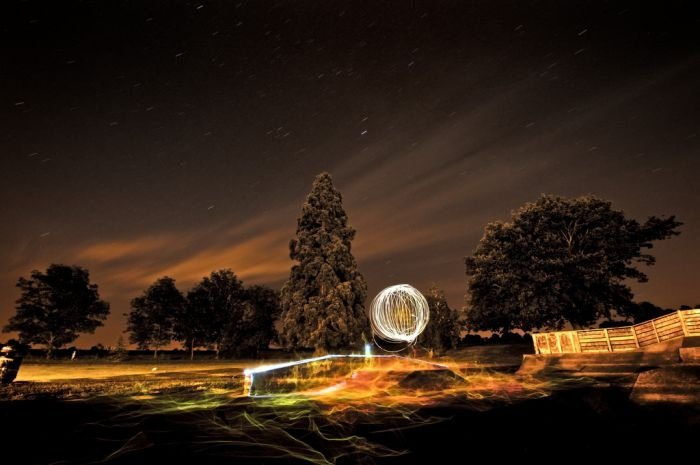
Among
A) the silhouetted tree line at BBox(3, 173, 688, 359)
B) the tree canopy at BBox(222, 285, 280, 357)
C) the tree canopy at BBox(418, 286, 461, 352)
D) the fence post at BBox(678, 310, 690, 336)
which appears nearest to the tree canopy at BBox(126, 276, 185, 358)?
the tree canopy at BBox(222, 285, 280, 357)

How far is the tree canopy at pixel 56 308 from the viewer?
46.5 meters

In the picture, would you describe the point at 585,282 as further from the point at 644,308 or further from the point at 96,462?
the point at 96,462

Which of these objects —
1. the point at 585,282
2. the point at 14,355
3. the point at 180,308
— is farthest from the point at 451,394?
the point at 180,308

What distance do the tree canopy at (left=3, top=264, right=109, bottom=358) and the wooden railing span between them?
60.2 meters

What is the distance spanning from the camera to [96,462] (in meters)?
4.60

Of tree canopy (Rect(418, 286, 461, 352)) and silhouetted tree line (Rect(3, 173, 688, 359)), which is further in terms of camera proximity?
tree canopy (Rect(418, 286, 461, 352))

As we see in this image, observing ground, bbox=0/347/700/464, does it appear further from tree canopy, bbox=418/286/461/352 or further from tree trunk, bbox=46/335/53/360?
tree trunk, bbox=46/335/53/360

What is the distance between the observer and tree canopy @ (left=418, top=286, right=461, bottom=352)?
42.3 metres

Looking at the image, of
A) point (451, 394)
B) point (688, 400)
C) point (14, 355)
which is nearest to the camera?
point (688, 400)

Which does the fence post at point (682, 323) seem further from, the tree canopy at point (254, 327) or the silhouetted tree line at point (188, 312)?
the silhouetted tree line at point (188, 312)

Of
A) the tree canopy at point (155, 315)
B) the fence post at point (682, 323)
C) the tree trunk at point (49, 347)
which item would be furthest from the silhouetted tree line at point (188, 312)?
the fence post at point (682, 323)

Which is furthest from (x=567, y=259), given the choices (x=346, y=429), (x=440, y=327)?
(x=346, y=429)

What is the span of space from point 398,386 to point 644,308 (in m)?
31.5

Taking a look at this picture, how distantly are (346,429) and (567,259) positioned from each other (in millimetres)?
27312
